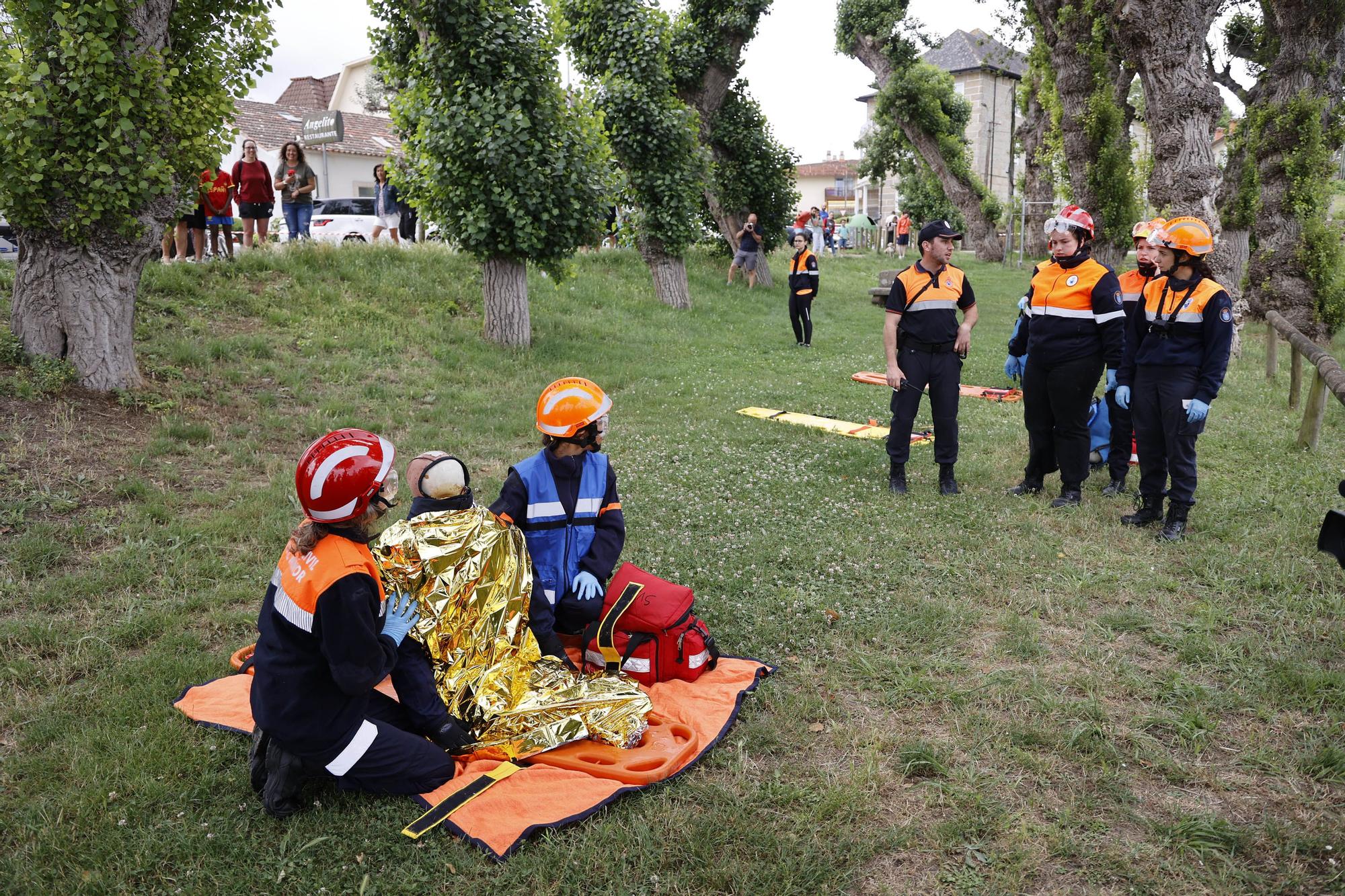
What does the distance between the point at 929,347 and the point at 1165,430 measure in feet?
5.97

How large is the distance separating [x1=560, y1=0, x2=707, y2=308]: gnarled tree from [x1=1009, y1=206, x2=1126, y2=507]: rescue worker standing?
10182 millimetres

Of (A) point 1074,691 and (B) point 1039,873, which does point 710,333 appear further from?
(B) point 1039,873

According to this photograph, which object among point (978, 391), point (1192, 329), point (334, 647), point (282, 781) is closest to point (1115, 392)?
point (1192, 329)

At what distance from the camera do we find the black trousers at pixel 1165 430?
20.3 feet

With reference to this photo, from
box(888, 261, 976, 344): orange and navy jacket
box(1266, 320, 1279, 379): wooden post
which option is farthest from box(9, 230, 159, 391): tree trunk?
box(1266, 320, 1279, 379): wooden post

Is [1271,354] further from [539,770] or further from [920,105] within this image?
[920,105]

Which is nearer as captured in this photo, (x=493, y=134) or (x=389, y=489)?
(x=389, y=489)

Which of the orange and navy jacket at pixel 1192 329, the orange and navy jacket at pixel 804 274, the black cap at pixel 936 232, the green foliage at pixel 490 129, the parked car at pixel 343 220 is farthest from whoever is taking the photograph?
the parked car at pixel 343 220

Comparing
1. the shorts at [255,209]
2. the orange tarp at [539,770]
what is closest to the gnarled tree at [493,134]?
the shorts at [255,209]

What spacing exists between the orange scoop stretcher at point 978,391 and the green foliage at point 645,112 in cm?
555

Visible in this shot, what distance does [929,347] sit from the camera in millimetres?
7242

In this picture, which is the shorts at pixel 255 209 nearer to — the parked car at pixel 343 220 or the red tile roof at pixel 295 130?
the parked car at pixel 343 220

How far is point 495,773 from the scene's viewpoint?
3541 millimetres

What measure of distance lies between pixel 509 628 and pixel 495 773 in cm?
60
